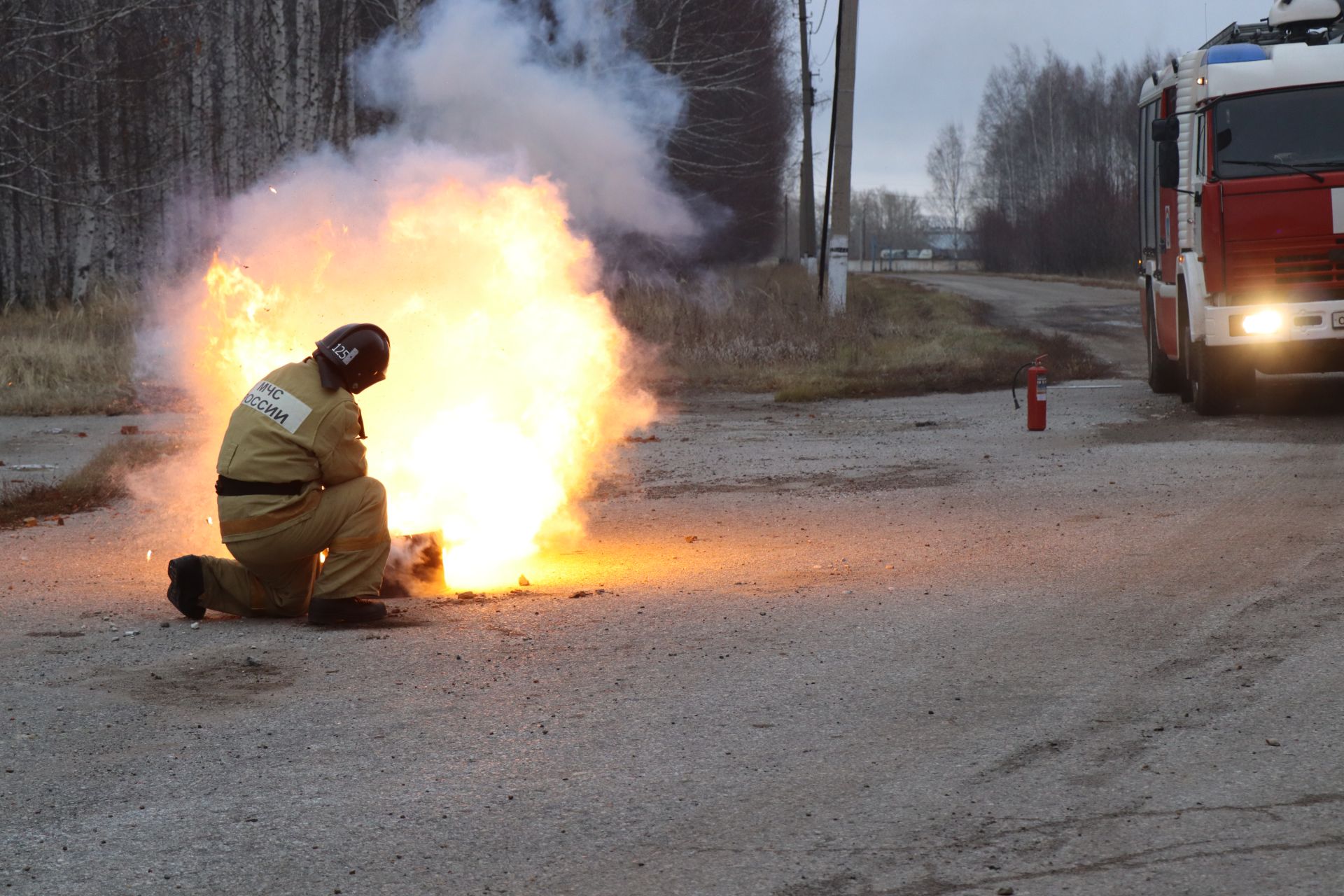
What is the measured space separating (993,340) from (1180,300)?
10.5m

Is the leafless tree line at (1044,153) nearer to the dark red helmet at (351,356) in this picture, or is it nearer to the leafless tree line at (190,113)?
the leafless tree line at (190,113)

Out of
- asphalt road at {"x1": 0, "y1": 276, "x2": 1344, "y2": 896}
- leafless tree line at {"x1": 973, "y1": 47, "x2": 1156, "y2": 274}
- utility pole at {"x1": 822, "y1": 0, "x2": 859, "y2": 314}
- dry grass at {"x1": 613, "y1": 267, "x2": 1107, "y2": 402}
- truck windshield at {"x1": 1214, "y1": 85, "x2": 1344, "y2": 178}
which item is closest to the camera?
asphalt road at {"x1": 0, "y1": 276, "x2": 1344, "y2": 896}

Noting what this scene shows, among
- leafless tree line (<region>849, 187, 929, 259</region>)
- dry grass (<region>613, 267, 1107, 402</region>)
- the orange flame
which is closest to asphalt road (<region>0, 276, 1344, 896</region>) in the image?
the orange flame

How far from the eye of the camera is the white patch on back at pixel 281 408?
Result: 275 inches

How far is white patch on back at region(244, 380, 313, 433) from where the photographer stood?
22.9ft

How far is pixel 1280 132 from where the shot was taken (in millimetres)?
13742

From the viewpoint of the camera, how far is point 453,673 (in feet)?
19.8

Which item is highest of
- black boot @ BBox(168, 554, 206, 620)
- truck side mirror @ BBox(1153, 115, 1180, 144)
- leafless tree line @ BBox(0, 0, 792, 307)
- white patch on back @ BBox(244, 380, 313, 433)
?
leafless tree line @ BBox(0, 0, 792, 307)

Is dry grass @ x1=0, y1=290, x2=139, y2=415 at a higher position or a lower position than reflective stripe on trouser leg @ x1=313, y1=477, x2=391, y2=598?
higher

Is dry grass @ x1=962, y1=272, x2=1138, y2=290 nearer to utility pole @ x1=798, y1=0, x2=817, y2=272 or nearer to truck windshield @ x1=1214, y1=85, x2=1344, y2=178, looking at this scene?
utility pole @ x1=798, y1=0, x2=817, y2=272

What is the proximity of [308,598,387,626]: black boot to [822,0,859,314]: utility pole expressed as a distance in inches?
734

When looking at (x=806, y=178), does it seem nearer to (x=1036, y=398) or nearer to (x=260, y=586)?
(x=1036, y=398)

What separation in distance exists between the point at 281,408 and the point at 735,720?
2926mm

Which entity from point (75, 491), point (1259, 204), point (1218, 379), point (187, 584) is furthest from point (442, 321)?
point (1218, 379)
